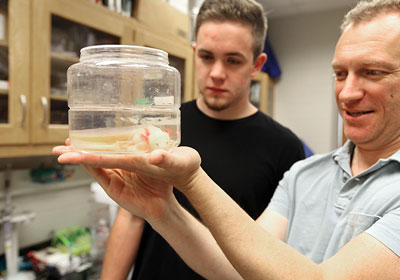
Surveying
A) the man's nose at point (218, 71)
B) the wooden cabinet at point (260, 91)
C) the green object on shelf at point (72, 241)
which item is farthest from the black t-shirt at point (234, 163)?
the wooden cabinet at point (260, 91)

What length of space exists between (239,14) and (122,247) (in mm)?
999

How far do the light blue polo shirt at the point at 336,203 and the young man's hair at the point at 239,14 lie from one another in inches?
22.0

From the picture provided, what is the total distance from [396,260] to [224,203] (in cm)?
35

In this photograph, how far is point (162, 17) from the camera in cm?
205

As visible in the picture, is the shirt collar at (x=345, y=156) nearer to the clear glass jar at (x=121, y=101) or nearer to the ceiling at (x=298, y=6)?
the clear glass jar at (x=121, y=101)

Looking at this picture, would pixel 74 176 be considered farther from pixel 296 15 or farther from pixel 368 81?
pixel 296 15

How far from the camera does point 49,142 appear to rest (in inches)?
58.9

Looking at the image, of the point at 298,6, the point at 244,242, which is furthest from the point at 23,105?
the point at 298,6

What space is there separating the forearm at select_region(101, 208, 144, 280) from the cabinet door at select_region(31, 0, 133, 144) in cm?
59

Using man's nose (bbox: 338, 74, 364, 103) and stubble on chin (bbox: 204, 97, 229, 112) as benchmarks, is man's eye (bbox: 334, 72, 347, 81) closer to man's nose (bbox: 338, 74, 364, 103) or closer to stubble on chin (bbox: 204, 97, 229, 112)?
man's nose (bbox: 338, 74, 364, 103)

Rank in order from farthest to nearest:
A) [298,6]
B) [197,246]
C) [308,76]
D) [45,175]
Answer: [308,76] → [298,6] → [45,175] → [197,246]

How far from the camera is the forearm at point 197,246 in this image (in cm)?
83

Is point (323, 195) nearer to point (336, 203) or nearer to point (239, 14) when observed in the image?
point (336, 203)

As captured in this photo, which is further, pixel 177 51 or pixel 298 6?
pixel 298 6
